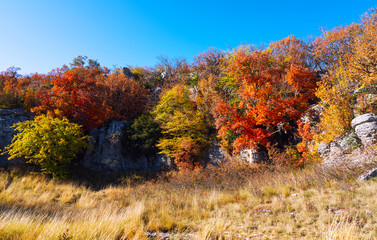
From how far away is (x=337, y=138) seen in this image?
445 inches

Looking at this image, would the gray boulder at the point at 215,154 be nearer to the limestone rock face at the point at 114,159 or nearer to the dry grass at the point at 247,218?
the limestone rock face at the point at 114,159

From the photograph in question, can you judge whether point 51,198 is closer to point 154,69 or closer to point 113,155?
point 113,155

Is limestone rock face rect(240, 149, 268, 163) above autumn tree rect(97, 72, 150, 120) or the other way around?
the other way around

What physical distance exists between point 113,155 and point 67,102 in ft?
29.0

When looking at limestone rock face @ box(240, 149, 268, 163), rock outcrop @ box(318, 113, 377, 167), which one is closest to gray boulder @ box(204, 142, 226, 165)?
limestone rock face @ box(240, 149, 268, 163)

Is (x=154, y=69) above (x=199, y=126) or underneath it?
above

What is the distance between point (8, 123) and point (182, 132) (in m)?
19.7

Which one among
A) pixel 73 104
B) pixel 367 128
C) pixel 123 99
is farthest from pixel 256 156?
pixel 73 104

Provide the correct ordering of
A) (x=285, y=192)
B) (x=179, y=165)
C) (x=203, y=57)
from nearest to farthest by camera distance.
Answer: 1. (x=285, y=192)
2. (x=179, y=165)
3. (x=203, y=57)

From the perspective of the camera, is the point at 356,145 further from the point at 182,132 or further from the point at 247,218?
the point at 182,132

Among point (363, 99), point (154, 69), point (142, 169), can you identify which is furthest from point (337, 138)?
point (154, 69)

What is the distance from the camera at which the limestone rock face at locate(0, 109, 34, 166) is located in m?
16.6

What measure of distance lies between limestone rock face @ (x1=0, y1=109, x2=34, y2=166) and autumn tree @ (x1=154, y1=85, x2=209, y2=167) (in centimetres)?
1565

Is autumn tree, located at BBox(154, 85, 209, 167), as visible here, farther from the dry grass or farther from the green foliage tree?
the green foliage tree
